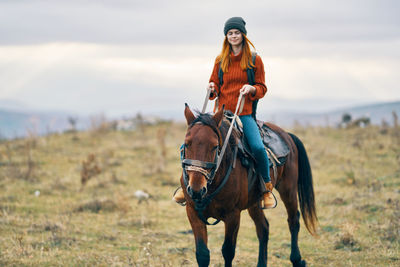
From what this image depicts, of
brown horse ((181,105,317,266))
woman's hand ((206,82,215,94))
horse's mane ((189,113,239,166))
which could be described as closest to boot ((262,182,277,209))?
brown horse ((181,105,317,266))

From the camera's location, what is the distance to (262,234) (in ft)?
19.6

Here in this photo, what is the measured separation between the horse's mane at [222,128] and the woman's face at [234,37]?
3.04 ft

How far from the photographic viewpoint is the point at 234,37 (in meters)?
4.96

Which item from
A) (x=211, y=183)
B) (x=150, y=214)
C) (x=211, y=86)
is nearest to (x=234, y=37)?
(x=211, y=86)

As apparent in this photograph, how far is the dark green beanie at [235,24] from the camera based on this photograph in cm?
492

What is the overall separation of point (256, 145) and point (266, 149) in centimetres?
63

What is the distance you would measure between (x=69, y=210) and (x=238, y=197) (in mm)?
6260

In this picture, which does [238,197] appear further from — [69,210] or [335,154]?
[335,154]

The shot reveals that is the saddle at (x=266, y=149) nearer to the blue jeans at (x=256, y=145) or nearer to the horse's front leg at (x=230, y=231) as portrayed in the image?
the blue jeans at (x=256, y=145)

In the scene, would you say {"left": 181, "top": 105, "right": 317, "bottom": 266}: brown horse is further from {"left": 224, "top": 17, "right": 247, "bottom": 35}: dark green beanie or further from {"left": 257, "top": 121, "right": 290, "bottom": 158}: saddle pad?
{"left": 224, "top": 17, "right": 247, "bottom": 35}: dark green beanie

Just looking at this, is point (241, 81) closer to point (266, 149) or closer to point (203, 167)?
point (266, 149)

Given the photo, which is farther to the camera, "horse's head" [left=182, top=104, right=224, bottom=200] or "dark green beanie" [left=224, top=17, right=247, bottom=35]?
"dark green beanie" [left=224, top=17, right=247, bottom=35]

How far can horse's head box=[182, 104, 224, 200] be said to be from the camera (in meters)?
3.85

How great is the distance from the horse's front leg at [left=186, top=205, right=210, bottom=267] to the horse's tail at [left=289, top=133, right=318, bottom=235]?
9.80ft
